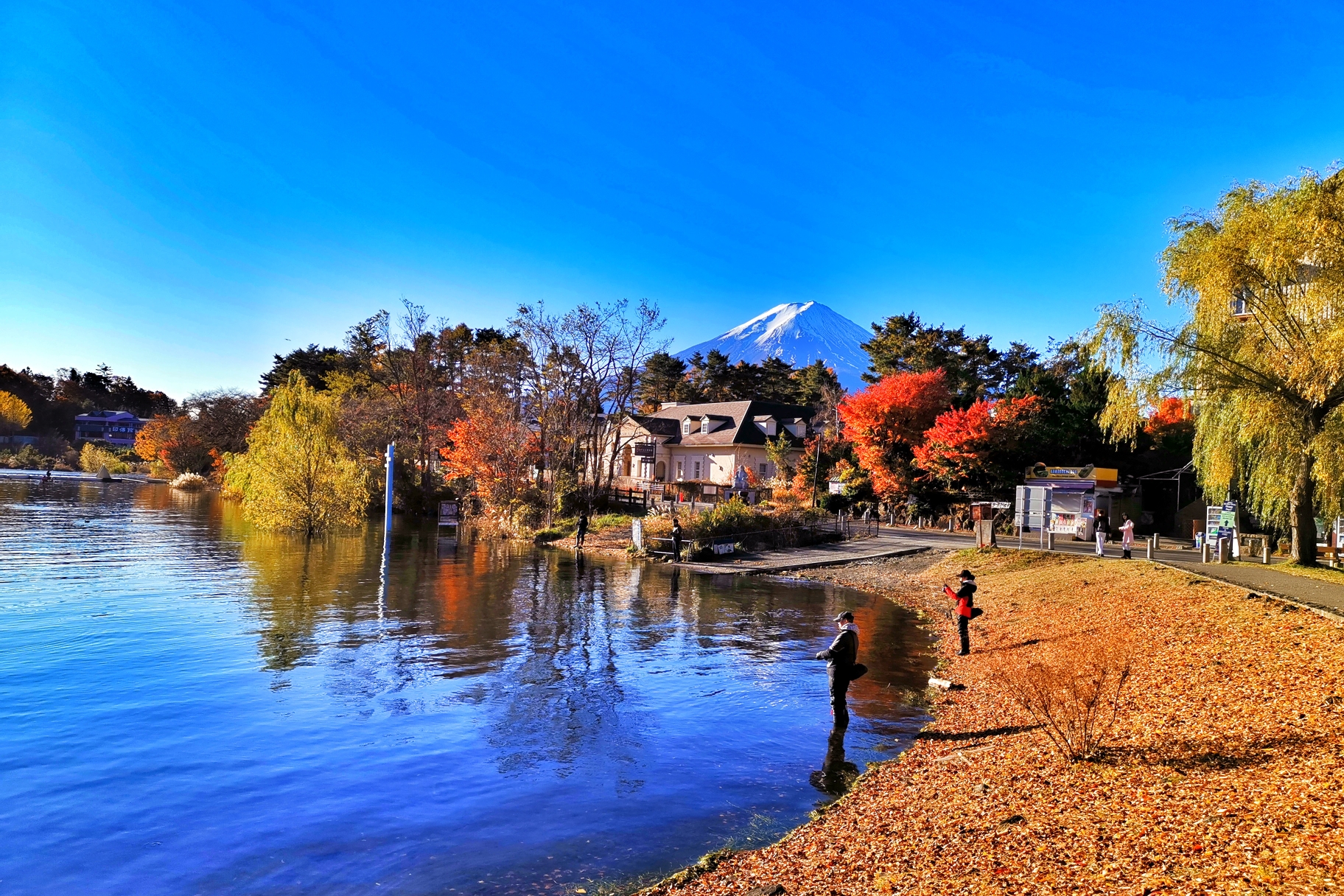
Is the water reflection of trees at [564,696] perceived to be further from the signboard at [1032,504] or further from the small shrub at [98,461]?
the small shrub at [98,461]

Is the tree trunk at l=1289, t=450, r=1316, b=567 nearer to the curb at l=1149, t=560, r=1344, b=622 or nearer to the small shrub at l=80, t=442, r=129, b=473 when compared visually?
the curb at l=1149, t=560, r=1344, b=622

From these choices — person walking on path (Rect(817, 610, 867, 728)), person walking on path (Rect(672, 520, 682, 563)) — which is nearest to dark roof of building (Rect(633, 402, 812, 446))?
person walking on path (Rect(672, 520, 682, 563))

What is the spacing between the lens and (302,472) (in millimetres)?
42500

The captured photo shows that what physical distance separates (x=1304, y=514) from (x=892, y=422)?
2771cm

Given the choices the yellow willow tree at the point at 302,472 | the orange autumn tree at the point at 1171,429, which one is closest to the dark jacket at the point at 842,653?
the yellow willow tree at the point at 302,472

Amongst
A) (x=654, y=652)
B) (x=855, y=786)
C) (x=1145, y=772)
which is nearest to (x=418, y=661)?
(x=654, y=652)

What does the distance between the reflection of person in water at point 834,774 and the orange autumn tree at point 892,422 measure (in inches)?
1482

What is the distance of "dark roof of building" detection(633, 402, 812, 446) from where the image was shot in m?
65.2

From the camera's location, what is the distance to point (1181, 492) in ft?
150

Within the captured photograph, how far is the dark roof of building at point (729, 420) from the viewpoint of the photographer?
65250 millimetres

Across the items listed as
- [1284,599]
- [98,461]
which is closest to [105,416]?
[98,461]

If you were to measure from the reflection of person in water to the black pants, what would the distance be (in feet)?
2.50

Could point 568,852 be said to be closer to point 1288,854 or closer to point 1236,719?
point 1288,854

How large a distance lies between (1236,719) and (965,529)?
3633 centimetres
